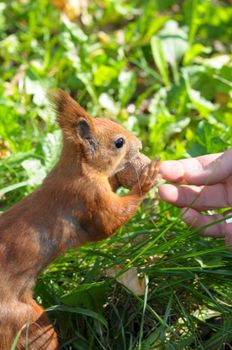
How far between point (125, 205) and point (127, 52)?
8.91ft

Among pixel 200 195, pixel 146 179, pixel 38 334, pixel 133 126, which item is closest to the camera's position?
pixel 38 334

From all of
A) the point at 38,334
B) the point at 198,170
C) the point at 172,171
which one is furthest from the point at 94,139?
the point at 38,334

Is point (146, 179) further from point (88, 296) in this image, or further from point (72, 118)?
point (88, 296)

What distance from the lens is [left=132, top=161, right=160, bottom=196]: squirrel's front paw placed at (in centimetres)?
273

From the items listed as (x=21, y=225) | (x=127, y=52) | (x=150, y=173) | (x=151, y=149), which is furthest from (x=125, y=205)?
(x=127, y=52)

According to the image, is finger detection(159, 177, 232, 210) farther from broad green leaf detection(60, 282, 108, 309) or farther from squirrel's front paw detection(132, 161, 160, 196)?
broad green leaf detection(60, 282, 108, 309)

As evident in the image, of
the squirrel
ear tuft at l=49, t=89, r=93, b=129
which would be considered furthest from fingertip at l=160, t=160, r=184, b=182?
ear tuft at l=49, t=89, r=93, b=129

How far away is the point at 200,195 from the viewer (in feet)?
10.2

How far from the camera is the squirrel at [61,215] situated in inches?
94.9

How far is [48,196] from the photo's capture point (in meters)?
2.51

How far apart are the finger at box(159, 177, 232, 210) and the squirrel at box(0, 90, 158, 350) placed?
13.4 inches

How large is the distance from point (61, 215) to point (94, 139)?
0.33 meters

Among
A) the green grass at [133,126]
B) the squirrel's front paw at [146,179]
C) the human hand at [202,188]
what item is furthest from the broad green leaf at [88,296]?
the human hand at [202,188]

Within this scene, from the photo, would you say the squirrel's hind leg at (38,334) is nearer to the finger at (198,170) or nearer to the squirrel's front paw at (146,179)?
the squirrel's front paw at (146,179)
